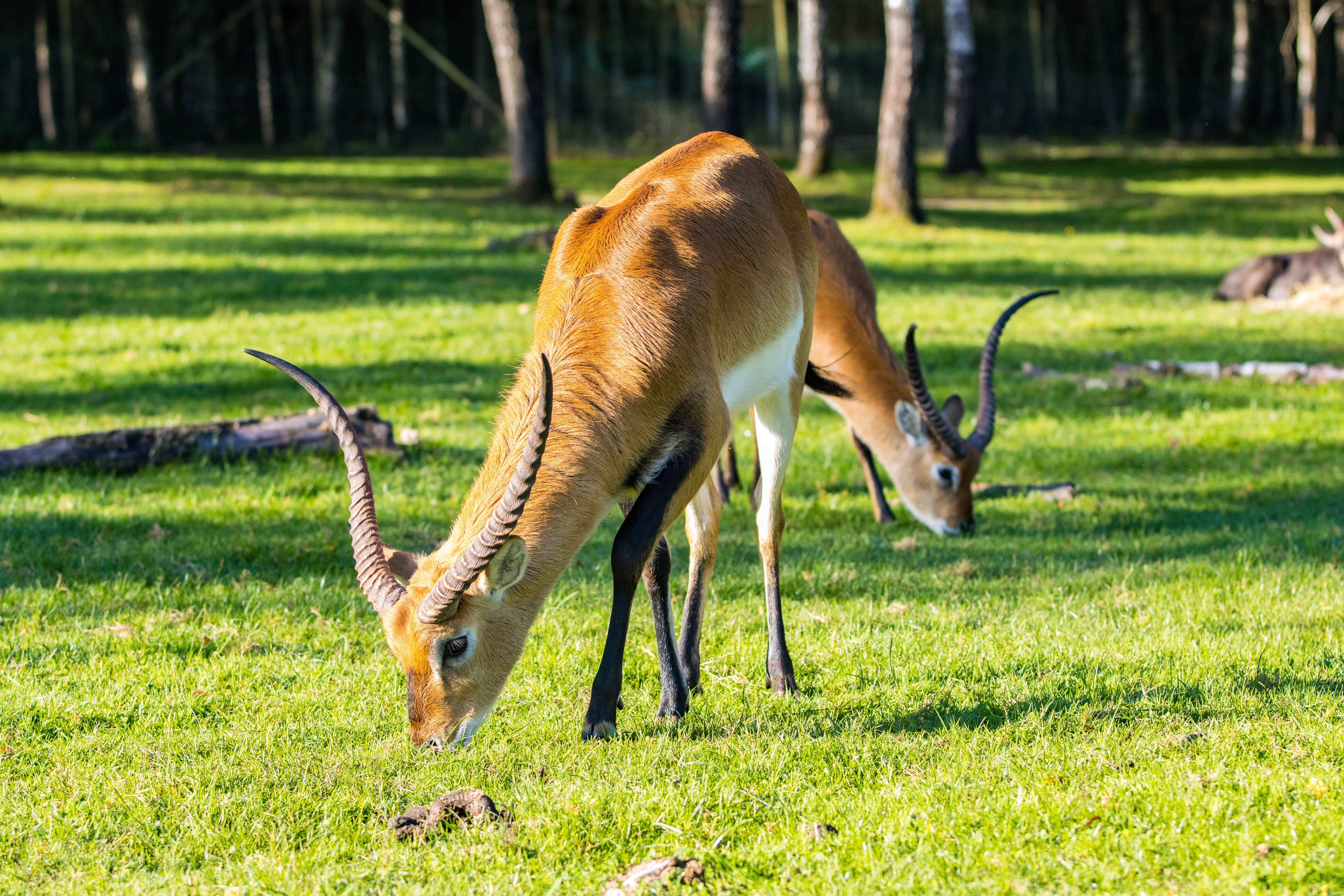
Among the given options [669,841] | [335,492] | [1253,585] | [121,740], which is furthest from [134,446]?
[1253,585]

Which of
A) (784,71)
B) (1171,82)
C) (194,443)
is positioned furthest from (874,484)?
(1171,82)

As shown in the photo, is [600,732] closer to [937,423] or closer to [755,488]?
[755,488]

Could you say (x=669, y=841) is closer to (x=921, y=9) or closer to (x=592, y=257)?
(x=592, y=257)

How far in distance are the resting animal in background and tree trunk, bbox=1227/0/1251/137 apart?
23670 mm

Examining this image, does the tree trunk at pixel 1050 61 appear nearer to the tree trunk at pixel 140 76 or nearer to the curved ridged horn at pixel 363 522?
the tree trunk at pixel 140 76

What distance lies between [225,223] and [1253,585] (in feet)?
50.6

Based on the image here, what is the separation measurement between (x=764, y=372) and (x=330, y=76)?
2840 cm

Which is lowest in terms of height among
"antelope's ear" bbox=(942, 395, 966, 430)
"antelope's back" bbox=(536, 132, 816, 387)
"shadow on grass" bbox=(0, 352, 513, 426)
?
"shadow on grass" bbox=(0, 352, 513, 426)

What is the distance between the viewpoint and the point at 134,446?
320 inches

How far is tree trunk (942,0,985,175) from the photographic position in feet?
71.3

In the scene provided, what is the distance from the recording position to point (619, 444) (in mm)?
4242

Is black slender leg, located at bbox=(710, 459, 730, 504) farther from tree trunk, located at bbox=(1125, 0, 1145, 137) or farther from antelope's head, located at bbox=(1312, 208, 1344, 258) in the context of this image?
tree trunk, located at bbox=(1125, 0, 1145, 137)

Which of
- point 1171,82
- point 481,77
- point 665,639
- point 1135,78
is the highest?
point 481,77

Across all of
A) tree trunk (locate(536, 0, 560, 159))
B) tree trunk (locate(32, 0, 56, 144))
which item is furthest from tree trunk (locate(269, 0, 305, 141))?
tree trunk (locate(536, 0, 560, 159))
